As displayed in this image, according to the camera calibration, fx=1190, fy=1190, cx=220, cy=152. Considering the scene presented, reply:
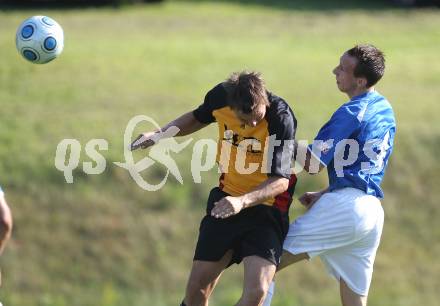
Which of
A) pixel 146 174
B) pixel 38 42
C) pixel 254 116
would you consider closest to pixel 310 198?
pixel 254 116

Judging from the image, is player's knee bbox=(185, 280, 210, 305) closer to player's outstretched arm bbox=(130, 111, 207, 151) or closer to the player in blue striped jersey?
the player in blue striped jersey

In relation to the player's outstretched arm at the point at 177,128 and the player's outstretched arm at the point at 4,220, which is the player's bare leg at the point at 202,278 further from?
the player's outstretched arm at the point at 4,220

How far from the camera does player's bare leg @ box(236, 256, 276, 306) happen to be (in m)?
8.55

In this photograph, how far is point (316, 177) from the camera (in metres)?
22.4

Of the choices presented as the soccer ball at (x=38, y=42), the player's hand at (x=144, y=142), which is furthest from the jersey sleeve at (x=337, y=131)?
the soccer ball at (x=38, y=42)

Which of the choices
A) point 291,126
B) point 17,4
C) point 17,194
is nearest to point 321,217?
point 291,126

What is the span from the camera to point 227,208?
323 inches

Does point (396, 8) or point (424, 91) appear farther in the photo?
point (396, 8)

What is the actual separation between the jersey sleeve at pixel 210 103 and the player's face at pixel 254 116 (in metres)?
0.46

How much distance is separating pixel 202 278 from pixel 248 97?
1.44 meters

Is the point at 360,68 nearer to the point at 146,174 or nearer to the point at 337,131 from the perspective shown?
the point at 337,131

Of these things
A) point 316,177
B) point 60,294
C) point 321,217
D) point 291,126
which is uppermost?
point 291,126

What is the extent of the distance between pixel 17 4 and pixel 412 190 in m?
16.2

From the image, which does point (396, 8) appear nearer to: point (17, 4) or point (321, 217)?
point (17, 4)
